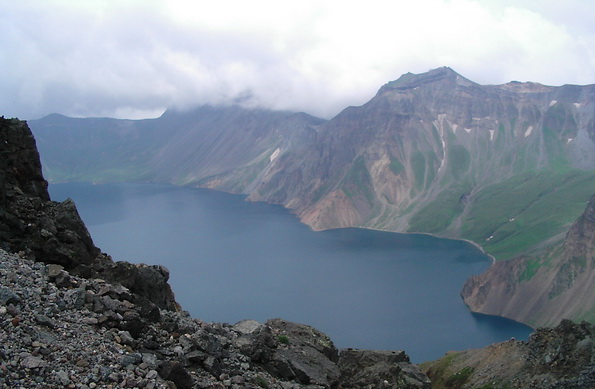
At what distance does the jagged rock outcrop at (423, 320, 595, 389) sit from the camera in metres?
30.8

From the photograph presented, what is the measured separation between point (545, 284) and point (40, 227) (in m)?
152

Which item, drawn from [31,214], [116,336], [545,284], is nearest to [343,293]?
[545,284]

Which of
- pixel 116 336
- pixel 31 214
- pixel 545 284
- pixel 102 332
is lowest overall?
pixel 116 336

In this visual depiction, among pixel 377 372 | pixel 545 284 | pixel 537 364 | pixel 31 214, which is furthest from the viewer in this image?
pixel 545 284

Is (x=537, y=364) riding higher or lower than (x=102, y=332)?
lower

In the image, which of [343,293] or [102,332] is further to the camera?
[343,293]

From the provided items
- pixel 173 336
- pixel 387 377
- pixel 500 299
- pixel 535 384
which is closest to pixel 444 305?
pixel 500 299

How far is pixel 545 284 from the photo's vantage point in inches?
5797

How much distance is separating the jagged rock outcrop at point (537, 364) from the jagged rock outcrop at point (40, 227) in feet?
78.1

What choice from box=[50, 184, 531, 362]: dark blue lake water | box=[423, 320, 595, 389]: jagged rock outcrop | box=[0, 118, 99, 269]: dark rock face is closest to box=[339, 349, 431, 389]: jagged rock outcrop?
box=[423, 320, 595, 389]: jagged rock outcrop

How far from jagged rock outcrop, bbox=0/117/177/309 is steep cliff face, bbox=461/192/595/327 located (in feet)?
423

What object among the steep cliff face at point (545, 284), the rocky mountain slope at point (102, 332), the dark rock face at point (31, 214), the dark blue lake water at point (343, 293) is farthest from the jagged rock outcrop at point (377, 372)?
the steep cliff face at point (545, 284)

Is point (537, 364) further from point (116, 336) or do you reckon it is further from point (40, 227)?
point (40, 227)

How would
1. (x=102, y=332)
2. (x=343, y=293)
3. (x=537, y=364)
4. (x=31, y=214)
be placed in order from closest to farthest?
1. (x=102, y=332)
2. (x=31, y=214)
3. (x=537, y=364)
4. (x=343, y=293)
